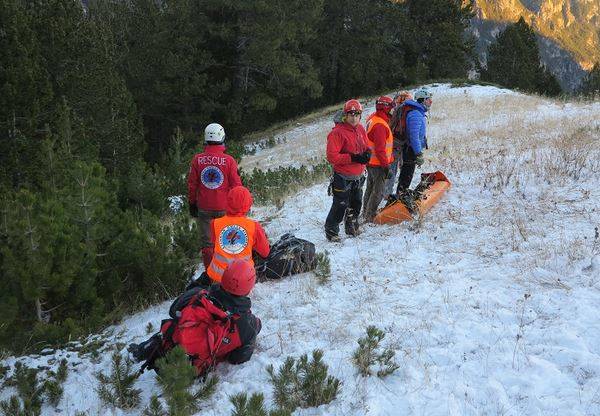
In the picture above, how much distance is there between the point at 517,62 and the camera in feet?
129

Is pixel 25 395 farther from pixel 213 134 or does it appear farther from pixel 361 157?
pixel 361 157

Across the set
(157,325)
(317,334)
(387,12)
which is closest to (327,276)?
(317,334)

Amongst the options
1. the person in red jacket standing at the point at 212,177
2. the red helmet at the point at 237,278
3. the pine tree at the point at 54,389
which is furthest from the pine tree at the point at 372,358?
the person in red jacket standing at the point at 212,177

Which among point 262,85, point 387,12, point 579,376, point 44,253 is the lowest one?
point 579,376

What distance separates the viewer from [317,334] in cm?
478

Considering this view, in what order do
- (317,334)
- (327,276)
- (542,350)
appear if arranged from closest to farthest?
(542,350) → (317,334) → (327,276)

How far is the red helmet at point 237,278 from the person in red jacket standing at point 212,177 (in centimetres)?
211

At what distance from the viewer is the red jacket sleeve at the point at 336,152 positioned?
661cm

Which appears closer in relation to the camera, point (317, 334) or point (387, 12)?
point (317, 334)

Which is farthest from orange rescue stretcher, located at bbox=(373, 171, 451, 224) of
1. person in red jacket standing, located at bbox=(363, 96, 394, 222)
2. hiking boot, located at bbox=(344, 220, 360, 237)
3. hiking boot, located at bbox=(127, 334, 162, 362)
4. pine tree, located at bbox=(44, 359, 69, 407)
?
pine tree, located at bbox=(44, 359, 69, 407)

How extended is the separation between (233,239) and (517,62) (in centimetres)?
3994

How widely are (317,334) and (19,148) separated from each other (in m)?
10.3

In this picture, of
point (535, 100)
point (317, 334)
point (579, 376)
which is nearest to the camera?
point (579, 376)

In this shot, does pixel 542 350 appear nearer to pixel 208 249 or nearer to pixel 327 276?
pixel 327 276
